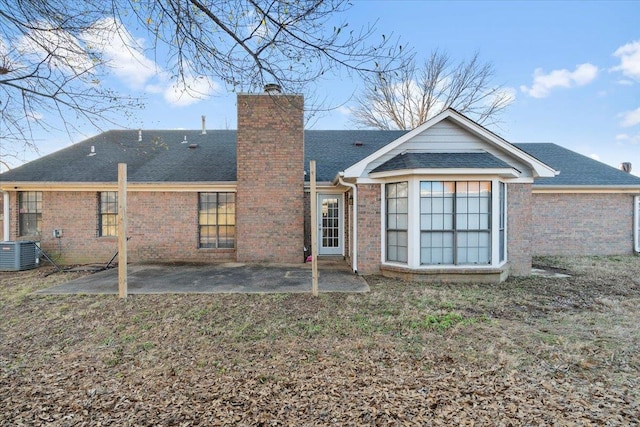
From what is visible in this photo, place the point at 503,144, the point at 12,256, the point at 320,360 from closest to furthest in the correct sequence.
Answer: the point at 320,360 < the point at 503,144 < the point at 12,256

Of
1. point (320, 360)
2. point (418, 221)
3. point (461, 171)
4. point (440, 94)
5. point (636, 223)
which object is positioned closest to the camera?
point (320, 360)

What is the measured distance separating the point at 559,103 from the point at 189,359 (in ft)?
56.7

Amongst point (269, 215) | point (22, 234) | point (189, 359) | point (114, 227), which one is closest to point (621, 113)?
point (269, 215)

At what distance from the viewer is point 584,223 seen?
11930 millimetres

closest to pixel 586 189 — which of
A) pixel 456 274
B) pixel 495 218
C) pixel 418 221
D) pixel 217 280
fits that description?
pixel 495 218

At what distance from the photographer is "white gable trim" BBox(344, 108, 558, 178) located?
8.06 metres

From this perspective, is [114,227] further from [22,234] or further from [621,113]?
[621,113]

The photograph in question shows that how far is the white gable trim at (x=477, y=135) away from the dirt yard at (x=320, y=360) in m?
3.29

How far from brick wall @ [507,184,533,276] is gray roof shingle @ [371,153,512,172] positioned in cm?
113

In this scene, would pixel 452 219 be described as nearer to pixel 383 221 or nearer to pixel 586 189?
pixel 383 221

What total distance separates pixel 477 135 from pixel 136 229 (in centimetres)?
1111

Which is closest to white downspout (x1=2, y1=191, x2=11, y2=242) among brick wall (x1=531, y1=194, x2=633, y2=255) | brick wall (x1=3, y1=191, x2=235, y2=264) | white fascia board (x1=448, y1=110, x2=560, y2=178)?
brick wall (x1=3, y1=191, x2=235, y2=264)

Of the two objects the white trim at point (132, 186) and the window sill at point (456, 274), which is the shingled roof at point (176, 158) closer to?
the white trim at point (132, 186)

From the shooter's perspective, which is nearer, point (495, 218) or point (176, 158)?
point (495, 218)
